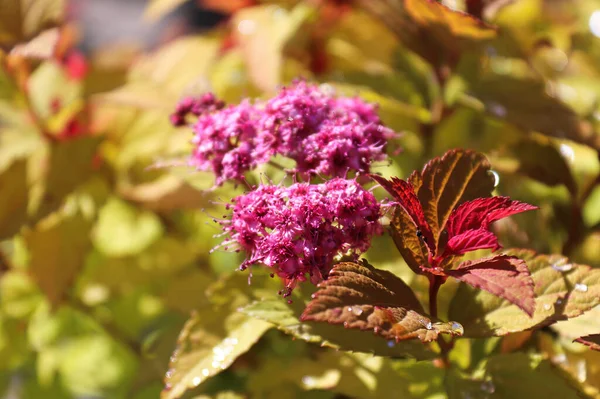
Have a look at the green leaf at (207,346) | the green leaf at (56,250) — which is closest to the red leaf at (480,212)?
the green leaf at (207,346)

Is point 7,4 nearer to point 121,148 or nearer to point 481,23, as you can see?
point 121,148

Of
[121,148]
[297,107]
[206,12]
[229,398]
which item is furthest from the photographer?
[206,12]

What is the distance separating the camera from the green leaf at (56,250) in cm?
97

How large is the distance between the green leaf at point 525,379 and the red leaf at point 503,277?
6.0 inches

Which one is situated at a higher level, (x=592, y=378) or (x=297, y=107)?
(x=297, y=107)

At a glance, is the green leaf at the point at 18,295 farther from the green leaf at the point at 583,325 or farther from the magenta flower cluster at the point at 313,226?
the green leaf at the point at 583,325

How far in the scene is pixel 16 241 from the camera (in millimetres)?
1174

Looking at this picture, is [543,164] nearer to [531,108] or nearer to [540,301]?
[531,108]

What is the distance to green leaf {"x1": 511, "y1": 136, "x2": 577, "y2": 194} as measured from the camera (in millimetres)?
826

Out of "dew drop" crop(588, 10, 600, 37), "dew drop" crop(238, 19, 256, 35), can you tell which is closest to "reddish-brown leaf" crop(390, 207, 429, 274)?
"dew drop" crop(238, 19, 256, 35)

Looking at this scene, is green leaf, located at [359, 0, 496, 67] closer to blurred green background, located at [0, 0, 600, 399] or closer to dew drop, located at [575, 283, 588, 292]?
blurred green background, located at [0, 0, 600, 399]

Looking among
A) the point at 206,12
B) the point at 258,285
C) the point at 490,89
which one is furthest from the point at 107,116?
the point at 206,12

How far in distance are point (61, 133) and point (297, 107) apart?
59 centimetres

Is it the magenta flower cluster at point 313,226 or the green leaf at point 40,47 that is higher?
the magenta flower cluster at point 313,226
